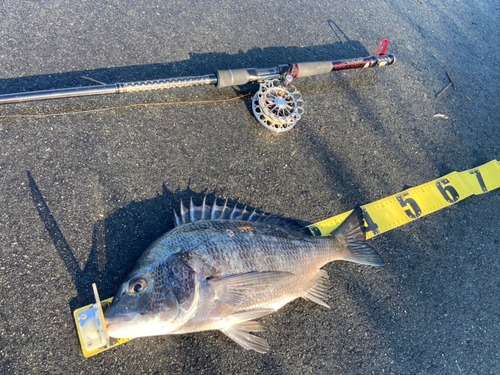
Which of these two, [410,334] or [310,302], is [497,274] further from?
[310,302]

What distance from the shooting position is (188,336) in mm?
2557

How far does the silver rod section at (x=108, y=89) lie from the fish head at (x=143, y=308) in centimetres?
201

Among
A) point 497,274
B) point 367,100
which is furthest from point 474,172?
point 367,100

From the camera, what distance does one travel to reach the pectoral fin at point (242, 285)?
2.32 meters

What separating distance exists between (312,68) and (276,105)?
0.72 m

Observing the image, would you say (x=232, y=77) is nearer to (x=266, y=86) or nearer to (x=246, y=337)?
(x=266, y=86)

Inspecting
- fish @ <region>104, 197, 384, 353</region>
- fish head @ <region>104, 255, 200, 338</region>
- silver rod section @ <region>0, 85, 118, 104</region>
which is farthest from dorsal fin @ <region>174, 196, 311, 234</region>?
silver rod section @ <region>0, 85, 118, 104</region>

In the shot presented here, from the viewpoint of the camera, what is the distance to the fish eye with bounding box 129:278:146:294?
2.14 meters

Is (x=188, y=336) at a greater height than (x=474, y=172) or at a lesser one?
lesser

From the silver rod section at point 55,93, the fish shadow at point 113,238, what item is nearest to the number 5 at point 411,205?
the fish shadow at point 113,238

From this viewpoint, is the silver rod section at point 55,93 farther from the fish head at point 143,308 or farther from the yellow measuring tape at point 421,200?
the yellow measuring tape at point 421,200

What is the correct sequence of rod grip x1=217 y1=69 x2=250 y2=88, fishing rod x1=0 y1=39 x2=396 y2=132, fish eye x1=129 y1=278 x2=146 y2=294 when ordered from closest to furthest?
fish eye x1=129 y1=278 x2=146 y2=294 → fishing rod x1=0 y1=39 x2=396 y2=132 → rod grip x1=217 y1=69 x2=250 y2=88

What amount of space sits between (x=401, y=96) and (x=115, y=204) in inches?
164

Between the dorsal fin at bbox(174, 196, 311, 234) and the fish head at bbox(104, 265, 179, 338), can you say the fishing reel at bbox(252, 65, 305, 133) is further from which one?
the fish head at bbox(104, 265, 179, 338)
